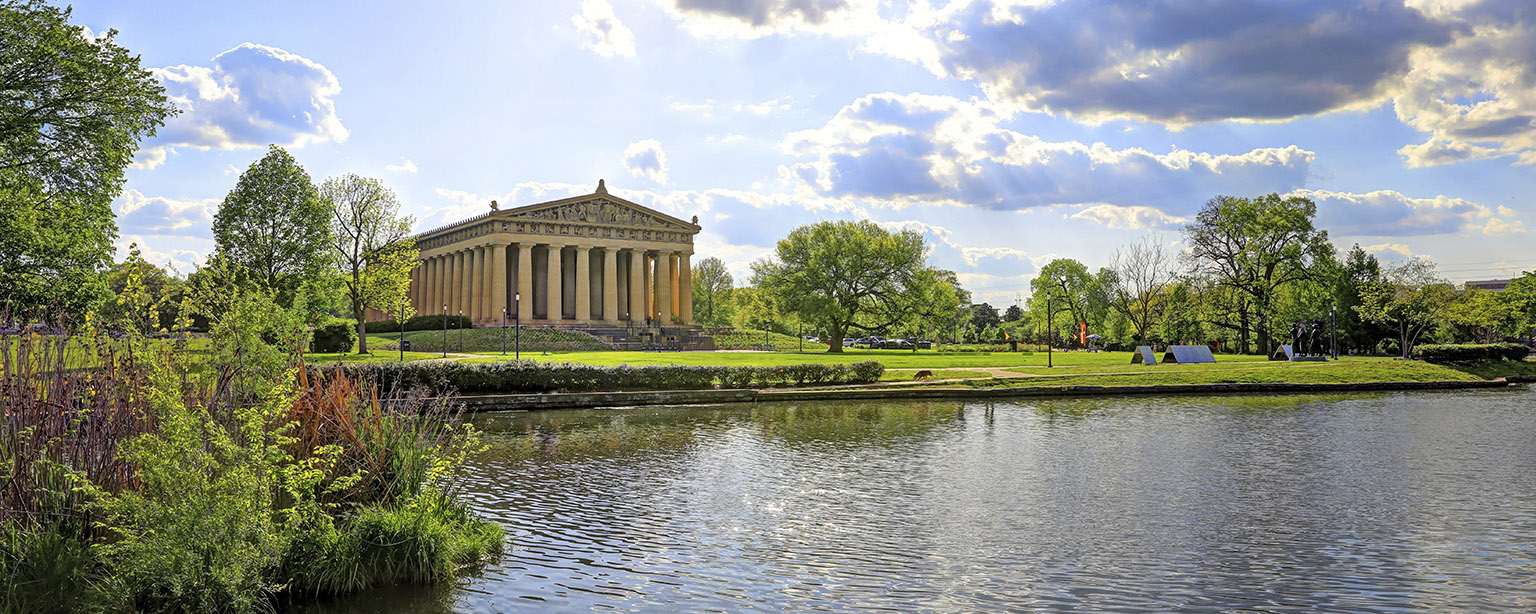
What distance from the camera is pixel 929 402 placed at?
2914 cm

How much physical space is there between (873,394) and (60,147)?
25204 mm

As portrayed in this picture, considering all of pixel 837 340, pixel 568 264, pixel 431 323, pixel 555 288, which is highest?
pixel 568 264

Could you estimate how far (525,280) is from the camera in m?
80.3

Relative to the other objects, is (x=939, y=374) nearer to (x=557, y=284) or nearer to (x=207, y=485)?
(x=207, y=485)

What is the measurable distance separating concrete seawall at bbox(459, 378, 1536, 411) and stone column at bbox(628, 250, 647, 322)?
57321 mm

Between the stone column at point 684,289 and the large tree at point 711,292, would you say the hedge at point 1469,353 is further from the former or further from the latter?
the large tree at point 711,292

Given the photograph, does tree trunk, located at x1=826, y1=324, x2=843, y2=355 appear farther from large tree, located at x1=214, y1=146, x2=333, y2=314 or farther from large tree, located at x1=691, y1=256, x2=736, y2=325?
large tree, located at x1=691, y1=256, x2=736, y2=325

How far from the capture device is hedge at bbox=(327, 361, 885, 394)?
27.3m

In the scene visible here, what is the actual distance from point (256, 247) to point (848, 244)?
112ft

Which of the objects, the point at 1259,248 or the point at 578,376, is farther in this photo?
the point at 1259,248

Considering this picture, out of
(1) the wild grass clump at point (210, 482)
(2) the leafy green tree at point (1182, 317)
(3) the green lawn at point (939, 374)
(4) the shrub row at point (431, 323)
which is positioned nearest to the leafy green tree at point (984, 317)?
(2) the leafy green tree at point (1182, 317)

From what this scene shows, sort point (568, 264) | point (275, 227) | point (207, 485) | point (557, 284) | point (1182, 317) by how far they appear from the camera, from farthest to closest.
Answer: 1. point (568, 264)
2. point (557, 284)
3. point (1182, 317)
4. point (275, 227)
5. point (207, 485)

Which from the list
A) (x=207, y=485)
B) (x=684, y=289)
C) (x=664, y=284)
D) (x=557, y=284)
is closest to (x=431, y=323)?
(x=557, y=284)

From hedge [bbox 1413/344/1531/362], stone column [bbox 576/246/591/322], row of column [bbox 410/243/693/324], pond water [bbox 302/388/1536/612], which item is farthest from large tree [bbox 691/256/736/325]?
pond water [bbox 302/388/1536/612]
